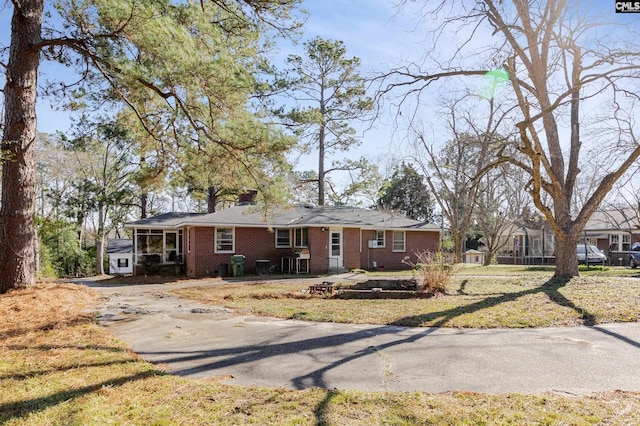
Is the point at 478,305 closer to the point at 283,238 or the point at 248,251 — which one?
the point at 248,251

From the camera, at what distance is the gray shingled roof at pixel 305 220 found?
843 inches

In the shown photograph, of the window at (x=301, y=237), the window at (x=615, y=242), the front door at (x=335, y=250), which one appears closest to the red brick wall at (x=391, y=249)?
the front door at (x=335, y=250)

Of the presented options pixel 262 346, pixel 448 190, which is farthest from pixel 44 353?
pixel 448 190

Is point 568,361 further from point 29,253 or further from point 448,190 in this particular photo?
point 448,190

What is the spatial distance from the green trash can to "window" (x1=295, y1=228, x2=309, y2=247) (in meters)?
3.36

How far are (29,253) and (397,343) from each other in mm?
8789

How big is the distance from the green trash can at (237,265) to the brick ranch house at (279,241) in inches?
7.4

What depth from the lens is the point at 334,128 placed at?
29156 millimetres

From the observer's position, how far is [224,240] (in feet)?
70.9

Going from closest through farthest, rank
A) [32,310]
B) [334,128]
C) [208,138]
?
[32,310], [208,138], [334,128]

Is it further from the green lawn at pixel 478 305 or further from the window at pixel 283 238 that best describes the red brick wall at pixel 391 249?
the green lawn at pixel 478 305

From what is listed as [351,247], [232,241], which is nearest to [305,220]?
[351,247]

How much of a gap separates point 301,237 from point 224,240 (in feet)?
13.1

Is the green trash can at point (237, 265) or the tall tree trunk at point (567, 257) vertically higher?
the tall tree trunk at point (567, 257)
